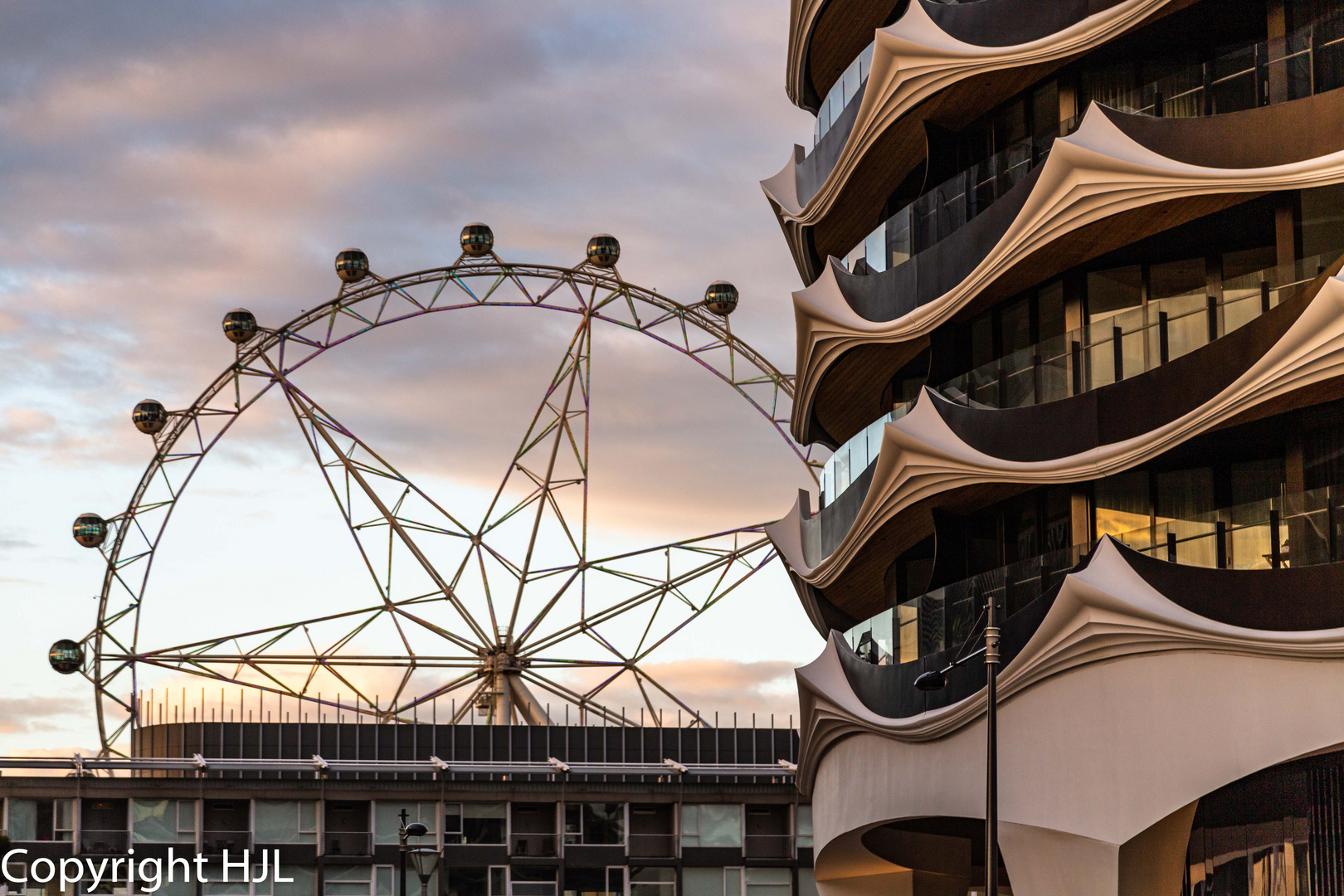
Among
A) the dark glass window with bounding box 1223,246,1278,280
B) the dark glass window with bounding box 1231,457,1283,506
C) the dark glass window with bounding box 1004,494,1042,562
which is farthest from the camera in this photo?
the dark glass window with bounding box 1004,494,1042,562

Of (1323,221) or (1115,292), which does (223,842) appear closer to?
(1115,292)

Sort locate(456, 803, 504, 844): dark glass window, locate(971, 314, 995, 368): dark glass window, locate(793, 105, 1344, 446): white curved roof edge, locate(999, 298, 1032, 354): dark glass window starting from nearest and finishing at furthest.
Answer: locate(793, 105, 1344, 446): white curved roof edge → locate(999, 298, 1032, 354): dark glass window → locate(971, 314, 995, 368): dark glass window → locate(456, 803, 504, 844): dark glass window

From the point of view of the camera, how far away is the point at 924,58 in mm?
34188

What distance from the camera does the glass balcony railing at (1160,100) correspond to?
2758 cm

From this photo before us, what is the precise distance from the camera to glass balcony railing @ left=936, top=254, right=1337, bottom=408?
27.8 metres

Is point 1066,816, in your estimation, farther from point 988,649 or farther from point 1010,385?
point 1010,385

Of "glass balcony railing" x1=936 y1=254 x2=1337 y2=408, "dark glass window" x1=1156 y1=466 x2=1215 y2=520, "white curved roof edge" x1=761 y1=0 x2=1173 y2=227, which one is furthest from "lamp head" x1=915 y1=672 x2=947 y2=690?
"white curved roof edge" x1=761 y1=0 x2=1173 y2=227

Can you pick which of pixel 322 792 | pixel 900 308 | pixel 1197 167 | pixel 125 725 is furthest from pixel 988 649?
pixel 125 725

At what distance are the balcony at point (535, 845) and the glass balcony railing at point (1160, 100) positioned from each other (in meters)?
A: 23.8

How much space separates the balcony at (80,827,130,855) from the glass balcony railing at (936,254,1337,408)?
31.5 m

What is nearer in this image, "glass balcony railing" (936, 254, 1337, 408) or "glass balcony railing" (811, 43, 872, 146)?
"glass balcony railing" (936, 254, 1337, 408)

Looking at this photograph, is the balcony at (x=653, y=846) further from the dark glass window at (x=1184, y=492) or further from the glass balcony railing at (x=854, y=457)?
the dark glass window at (x=1184, y=492)

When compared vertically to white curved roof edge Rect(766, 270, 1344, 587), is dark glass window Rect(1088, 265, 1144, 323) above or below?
above

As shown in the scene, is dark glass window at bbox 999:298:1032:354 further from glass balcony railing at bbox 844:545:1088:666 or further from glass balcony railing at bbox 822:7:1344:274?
glass balcony railing at bbox 844:545:1088:666
